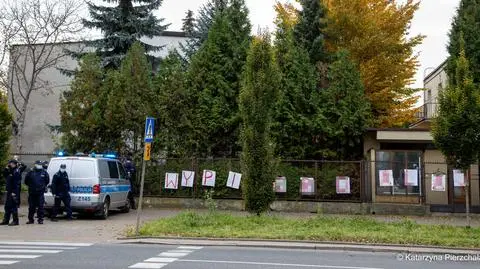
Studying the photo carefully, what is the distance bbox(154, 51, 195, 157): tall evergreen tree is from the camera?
24188 mm

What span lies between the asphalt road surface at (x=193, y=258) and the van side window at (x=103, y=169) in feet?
17.3

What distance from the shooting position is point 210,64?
26.4 m

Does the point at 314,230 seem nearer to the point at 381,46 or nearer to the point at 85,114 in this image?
the point at 85,114

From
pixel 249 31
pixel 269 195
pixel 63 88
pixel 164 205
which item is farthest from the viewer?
pixel 63 88

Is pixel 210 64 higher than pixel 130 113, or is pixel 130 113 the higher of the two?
pixel 210 64

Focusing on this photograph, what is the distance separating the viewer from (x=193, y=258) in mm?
10852

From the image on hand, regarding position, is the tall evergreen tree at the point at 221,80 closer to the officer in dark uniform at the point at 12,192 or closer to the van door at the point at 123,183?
the van door at the point at 123,183

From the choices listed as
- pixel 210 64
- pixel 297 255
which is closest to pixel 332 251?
pixel 297 255

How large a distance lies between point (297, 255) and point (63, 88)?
34.1 m

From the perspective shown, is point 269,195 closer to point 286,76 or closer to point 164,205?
point 164,205

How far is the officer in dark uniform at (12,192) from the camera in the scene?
16.5 meters

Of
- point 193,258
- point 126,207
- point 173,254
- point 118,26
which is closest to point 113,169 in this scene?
point 126,207

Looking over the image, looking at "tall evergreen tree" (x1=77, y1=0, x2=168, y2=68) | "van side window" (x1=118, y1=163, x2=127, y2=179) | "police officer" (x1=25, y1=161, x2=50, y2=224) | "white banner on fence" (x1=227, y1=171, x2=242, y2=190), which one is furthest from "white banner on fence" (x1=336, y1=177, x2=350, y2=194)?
"tall evergreen tree" (x1=77, y1=0, x2=168, y2=68)

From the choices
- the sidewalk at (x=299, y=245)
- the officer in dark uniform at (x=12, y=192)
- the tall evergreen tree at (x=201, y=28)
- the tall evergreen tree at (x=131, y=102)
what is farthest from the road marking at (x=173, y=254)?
the tall evergreen tree at (x=201, y=28)
